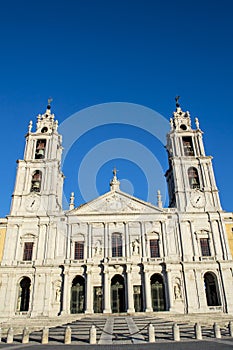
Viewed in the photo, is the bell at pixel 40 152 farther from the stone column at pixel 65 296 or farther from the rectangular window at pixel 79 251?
the stone column at pixel 65 296

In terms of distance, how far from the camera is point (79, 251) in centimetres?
2919

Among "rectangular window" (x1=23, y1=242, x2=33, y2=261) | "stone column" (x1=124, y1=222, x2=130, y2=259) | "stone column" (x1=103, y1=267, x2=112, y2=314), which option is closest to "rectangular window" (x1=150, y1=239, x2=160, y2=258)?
"stone column" (x1=124, y1=222, x2=130, y2=259)

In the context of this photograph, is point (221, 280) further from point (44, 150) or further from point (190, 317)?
point (44, 150)

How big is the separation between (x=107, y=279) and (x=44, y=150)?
1703cm

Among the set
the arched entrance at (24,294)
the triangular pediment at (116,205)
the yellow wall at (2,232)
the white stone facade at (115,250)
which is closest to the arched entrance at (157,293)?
the white stone facade at (115,250)

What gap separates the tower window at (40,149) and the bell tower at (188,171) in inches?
608

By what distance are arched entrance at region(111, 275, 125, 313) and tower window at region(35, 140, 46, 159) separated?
1662cm

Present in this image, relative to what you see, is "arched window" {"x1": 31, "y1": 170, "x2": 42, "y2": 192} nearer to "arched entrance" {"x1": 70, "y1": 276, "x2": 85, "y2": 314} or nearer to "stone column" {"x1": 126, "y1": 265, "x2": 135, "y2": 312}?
"arched entrance" {"x1": 70, "y1": 276, "x2": 85, "y2": 314}

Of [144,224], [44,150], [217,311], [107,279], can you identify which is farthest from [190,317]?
[44,150]

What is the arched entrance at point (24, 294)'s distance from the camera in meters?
26.8

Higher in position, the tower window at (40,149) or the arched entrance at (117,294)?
the tower window at (40,149)

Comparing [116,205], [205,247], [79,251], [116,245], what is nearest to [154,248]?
[116,245]

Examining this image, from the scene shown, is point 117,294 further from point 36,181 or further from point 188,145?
point 188,145

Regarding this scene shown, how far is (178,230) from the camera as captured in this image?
29.8 metres
